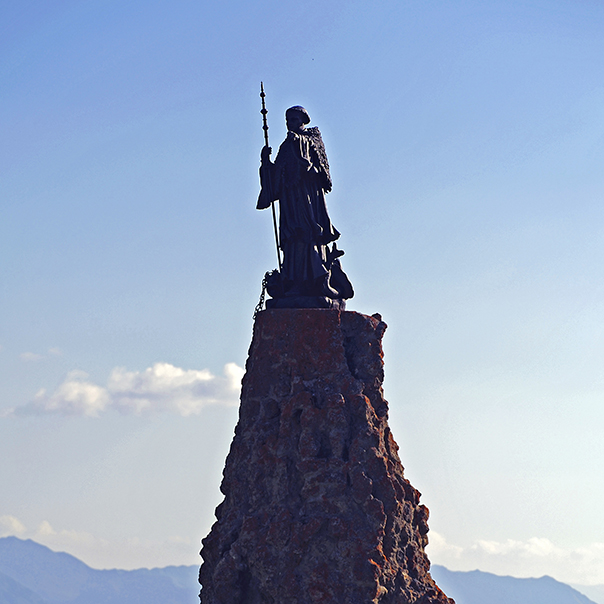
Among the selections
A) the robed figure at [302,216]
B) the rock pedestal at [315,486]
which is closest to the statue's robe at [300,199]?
the robed figure at [302,216]

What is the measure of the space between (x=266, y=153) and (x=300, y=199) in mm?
1083

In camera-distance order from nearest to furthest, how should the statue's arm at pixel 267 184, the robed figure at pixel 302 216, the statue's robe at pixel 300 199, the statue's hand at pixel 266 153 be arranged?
the robed figure at pixel 302 216
the statue's robe at pixel 300 199
the statue's arm at pixel 267 184
the statue's hand at pixel 266 153

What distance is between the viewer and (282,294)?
1903 centimetres

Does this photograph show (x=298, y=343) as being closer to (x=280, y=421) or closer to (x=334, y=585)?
(x=280, y=421)

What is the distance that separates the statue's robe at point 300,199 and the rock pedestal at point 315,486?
4.61ft

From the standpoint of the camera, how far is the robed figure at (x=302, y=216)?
19016mm

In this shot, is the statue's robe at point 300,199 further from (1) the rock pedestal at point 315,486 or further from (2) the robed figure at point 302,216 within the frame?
(1) the rock pedestal at point 315,486

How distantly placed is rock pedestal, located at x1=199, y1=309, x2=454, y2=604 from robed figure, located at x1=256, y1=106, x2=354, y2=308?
Answer: 96 cm

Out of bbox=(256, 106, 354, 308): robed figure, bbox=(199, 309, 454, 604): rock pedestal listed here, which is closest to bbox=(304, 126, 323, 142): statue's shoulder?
bbox=(256, 106, 354, 308): robed figure

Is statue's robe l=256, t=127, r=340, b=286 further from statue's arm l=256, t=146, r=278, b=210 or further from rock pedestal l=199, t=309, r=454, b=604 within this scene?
rock pedestal l=199, t=309, r=454, b=604

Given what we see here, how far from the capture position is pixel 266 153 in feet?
64.9

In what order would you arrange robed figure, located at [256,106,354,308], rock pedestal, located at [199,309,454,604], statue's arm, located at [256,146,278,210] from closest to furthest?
1. rock pedestal, located at [199,309,454,604]
2. robed figure, located at [256,106,354,308]
3. statue's arm, located at [256,146,278,210]

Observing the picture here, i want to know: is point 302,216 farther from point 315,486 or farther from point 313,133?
point 315,486

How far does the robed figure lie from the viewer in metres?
19.0
